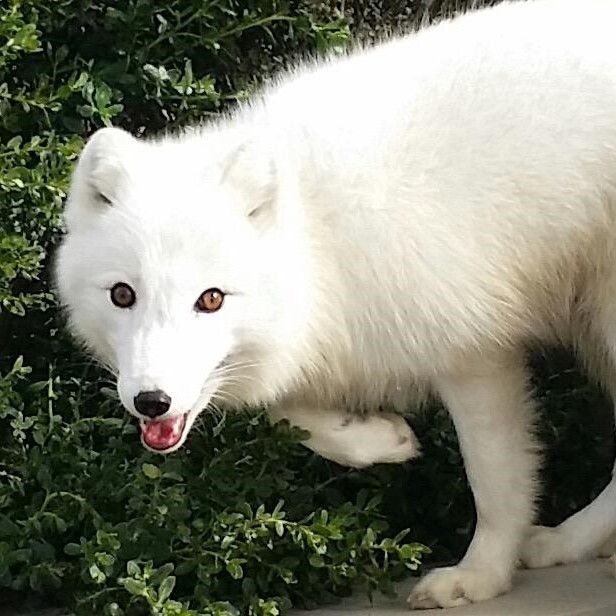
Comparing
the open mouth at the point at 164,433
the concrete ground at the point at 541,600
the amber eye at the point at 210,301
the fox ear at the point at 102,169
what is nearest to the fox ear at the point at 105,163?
the fox ear at the point at 102,169

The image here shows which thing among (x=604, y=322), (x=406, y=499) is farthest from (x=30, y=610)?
(x=604, y=322)

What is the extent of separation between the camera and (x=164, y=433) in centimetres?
229

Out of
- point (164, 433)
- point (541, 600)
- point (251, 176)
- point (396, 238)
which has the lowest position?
point (541, 600)

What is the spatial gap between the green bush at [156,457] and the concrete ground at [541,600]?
0.07 metres

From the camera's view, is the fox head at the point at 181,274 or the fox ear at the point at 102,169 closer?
the fox head at the point at 181,274

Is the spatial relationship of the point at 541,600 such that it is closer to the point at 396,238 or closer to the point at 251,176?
the point at 396,238

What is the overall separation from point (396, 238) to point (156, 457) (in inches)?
29.0

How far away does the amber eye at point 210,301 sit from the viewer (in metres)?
2.30

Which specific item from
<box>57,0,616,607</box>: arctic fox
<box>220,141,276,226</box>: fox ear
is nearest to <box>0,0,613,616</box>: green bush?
<box>57,0,616,607</box>: arctic fox

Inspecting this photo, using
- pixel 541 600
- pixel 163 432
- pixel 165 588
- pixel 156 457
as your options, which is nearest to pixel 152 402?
pixel 163 432

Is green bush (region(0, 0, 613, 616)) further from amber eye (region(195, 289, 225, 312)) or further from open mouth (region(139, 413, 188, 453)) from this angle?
amber eye (region(195, 289, 225, 312))

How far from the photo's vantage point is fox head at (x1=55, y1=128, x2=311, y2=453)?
224 centimetres

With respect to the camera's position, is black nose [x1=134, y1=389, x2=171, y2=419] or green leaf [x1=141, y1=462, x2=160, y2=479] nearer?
black nose [x1=134, y1=389, x2=171, y2=419]

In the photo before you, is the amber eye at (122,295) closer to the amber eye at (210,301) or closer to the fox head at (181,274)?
the fox head at (181,274)
